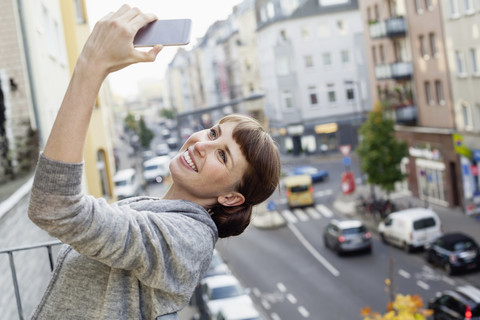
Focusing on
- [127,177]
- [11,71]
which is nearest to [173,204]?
[11,71]

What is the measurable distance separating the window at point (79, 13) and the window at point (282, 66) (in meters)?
42.8

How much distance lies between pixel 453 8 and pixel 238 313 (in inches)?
840

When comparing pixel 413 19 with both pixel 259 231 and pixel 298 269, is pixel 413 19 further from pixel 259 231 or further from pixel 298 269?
pixel 298 269

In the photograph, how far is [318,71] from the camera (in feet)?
220

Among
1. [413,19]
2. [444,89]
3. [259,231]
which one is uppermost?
[413,19]

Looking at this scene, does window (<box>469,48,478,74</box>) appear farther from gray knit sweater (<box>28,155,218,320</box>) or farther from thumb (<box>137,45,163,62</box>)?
thumb (<box>137,45,163,62</box>)

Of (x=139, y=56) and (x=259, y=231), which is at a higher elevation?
(x=139, y=56)

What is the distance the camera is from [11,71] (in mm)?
14359

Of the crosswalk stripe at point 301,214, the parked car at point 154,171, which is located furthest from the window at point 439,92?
the parked car at point 154,171

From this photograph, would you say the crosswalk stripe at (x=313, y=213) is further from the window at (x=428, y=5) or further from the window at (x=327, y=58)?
the window at (x=327, y=58)

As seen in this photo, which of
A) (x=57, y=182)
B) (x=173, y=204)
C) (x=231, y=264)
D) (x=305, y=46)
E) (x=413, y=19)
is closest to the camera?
(x=57, y=182)

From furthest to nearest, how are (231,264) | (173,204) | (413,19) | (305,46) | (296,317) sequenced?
(305,46)
(413,19)
(231,264)
(296,317)
(173,204)

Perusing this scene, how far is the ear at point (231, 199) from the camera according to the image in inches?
104

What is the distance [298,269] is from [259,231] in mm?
10016
